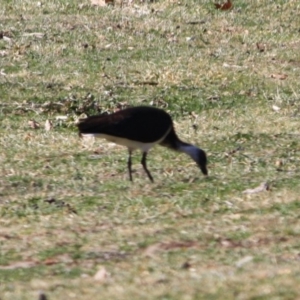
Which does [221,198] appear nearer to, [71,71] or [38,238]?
[38,238]

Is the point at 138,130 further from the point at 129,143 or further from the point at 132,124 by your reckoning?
the point at 129,143

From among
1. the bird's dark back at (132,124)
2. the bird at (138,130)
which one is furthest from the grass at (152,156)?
the bird's dark back at (132,124)

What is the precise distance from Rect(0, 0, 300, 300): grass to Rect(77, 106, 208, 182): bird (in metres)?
0.22

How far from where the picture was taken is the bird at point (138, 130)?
31.2 ft

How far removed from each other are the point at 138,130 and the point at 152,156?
1333 millimetres

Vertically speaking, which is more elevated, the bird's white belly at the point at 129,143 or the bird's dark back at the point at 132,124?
the bird's dark back at the point at 132,124

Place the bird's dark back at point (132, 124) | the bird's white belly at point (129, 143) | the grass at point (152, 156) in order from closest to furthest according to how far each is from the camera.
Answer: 1. the grass at point (152, 156)
2. the bird's dark back at point (132, 124)
3. the bird's white belly at point (129, 143)

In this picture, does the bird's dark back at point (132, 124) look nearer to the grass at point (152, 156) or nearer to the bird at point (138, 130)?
the bird at point (138, 130)

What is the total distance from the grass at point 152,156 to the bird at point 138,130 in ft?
0.71

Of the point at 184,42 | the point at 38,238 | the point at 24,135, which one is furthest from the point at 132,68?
the point at 38,238

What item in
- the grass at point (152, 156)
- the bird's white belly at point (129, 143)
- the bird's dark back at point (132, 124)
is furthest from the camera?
the bird's white belly at point (129, 143)

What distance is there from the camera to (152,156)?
1103 cm

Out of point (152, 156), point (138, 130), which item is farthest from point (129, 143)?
point (152, 156)

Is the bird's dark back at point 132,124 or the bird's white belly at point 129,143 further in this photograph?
the bird's white belly at point 129,143
